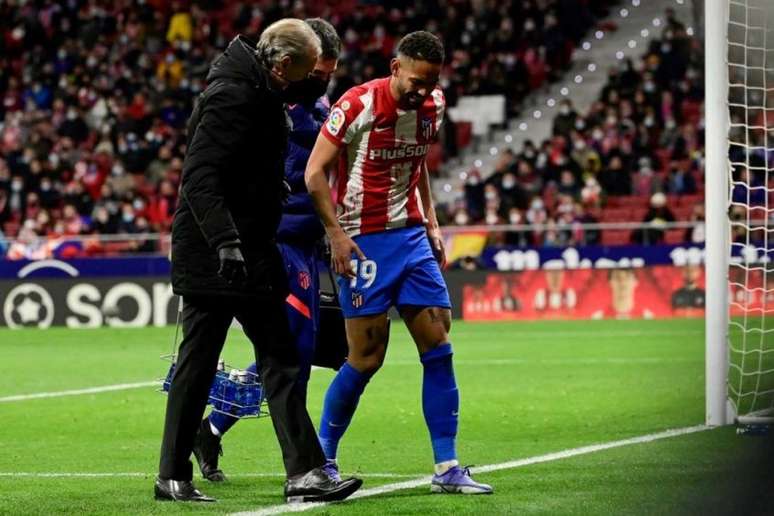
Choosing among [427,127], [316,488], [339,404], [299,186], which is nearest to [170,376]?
[339,404]

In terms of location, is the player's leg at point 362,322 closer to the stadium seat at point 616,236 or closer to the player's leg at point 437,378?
the player's leg at point 437,378

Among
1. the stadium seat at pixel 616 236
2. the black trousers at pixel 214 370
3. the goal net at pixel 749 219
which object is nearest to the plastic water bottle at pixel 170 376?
the black trousers at pixel 214 370

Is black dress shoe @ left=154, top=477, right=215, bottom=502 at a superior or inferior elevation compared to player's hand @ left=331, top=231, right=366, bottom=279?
inferior

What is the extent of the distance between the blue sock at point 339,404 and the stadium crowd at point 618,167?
16.7 meters

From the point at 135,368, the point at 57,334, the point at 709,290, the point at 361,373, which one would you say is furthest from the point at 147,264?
the point at 361,373

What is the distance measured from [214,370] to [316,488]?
648 millimetres

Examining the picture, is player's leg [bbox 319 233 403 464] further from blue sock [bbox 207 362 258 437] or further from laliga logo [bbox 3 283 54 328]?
laliga logo [bbox 3 283 54 328]

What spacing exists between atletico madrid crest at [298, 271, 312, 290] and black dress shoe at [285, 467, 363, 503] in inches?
49.2

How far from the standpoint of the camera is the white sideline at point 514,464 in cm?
597

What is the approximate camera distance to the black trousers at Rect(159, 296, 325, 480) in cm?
618

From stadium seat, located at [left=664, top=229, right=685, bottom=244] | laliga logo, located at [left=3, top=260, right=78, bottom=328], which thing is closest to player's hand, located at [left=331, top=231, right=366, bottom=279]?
stadium seat, located at [left=664, top=229, right=685, bottom=244]

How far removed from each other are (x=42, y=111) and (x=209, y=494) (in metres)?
28.1

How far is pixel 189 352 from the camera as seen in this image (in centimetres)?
623

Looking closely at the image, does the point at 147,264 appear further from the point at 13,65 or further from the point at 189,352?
the point at 189,352
